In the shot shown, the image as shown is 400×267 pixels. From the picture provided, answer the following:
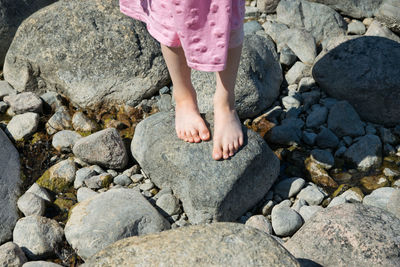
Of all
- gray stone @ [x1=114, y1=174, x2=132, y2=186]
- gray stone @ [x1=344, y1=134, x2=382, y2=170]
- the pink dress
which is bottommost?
gray stone @ [x1=344, y1=134, x2=382, y2=170]

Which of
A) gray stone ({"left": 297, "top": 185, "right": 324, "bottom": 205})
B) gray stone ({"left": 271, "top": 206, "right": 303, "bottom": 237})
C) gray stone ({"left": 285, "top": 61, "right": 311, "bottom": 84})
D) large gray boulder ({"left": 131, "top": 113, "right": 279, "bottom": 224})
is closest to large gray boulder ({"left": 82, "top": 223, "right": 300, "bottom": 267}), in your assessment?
large gray boulder ({"left": 131, "top": 113, "right": 279, "bottom": 224})

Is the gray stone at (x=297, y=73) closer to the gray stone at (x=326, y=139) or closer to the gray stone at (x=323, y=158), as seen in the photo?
the gray stone at (x=326, y=139)

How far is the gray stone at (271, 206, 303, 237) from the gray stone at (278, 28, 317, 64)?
1.62 m

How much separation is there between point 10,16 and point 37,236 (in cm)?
226

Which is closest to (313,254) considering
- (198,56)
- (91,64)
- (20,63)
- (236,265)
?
(236,265)

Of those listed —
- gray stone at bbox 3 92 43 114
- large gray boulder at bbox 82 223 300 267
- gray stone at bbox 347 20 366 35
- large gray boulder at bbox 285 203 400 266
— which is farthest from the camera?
gray stone at bbox 347 20 366 35

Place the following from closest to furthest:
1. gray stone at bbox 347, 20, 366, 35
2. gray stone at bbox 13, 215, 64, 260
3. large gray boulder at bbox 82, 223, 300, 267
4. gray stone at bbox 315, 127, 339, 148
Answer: large gray boulder at bbox 82, 223, 300, 267 → gray stone at bbox 13, 215, 64, 260 → gray stone at bbox 315, 127, 339, 148 → gray stone at bbox 347, 20, 366, 35

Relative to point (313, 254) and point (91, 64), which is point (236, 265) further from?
point (91, 64)

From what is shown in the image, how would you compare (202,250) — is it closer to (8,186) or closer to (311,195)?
(311,195)

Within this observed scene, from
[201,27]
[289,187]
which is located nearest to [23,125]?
[201,27]

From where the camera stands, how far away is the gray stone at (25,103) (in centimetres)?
372

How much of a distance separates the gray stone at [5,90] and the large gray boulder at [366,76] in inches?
97.1

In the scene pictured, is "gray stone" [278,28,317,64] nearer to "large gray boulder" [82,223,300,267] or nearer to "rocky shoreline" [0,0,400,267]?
"rocky shoreline" [0,0,400,267]

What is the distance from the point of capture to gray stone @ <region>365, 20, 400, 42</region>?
13.3 feet
